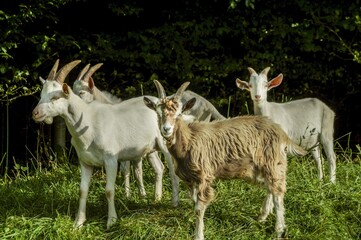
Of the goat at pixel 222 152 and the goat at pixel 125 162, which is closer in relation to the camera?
the goat at pixel 222 152

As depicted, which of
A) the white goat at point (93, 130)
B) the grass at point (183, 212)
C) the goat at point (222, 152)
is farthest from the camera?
the white goat at point (93, 130)

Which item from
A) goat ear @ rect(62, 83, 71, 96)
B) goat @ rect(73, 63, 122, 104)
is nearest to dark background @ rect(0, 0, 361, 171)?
goat @ rect(73, 63, 122, 104)

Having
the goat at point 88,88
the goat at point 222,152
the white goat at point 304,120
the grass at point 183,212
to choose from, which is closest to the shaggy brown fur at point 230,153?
the goat at point 222,152

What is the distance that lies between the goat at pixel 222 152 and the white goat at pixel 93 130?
2.42 feet

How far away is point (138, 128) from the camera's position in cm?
789

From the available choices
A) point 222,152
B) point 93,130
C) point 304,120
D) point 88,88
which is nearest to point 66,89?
point 93,130

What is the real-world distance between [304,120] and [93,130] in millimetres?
3167

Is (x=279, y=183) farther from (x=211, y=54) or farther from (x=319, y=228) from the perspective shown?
(x=211, y=54)

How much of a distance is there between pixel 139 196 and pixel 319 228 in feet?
7.37

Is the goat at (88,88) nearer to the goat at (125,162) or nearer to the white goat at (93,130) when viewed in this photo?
the goat at (125,162)

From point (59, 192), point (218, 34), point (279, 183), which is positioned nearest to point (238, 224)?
point (279, 183)

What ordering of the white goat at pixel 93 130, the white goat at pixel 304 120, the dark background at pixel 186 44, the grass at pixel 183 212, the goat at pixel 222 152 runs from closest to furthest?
the goat at pixel 222 152 < the grass at pixel 183 212 < the white goat at pixel 93 130 < the white goat at pixel 304 120 < the dark background at pixel 186 44

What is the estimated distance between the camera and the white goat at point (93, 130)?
23.9ft

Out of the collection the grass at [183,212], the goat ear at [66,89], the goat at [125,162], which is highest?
the goat ear at [66,89]
